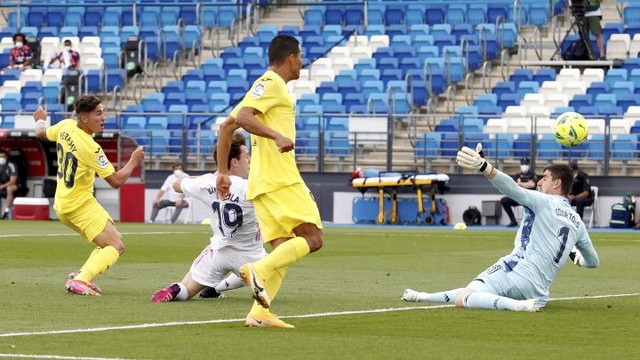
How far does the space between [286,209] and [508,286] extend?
249 centimetres

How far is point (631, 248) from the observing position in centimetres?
2362

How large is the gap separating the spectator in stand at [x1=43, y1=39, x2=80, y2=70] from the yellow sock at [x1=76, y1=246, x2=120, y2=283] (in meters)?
28.2

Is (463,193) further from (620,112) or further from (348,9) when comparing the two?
(348,9)

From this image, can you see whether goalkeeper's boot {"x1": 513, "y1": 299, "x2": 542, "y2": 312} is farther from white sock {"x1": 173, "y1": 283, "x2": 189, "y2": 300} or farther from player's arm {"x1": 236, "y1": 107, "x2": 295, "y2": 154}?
white sock {"x1": 173, "y1": 283, "x2": 189, "y2": 300}

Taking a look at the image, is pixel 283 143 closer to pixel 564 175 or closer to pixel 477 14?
pixel 564 175

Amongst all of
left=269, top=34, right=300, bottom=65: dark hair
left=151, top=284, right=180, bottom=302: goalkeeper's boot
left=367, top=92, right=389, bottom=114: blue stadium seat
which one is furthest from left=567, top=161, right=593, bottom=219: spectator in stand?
left=269, top=34, right=300, bottom=65: dark hair

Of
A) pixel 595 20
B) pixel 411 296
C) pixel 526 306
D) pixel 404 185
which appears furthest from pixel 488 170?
pixel 595 20

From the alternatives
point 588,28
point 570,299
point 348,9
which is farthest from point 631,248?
point 348,9

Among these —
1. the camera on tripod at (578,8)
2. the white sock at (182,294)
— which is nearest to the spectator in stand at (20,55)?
the camera on tripod at (578,8)

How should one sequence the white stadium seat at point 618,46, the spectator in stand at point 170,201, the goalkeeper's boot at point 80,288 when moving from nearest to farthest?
the goalkeeper's boot at point 80,288
the spectator in stand at point 170,201
the white stadium seat at point 618,46

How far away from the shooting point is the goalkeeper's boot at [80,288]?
1333cm

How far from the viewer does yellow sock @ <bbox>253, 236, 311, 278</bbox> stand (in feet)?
33.9

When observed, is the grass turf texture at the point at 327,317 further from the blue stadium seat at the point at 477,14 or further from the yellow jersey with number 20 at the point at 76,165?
the blue stadium seat at the point at 477,14

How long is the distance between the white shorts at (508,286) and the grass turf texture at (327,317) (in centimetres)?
25
